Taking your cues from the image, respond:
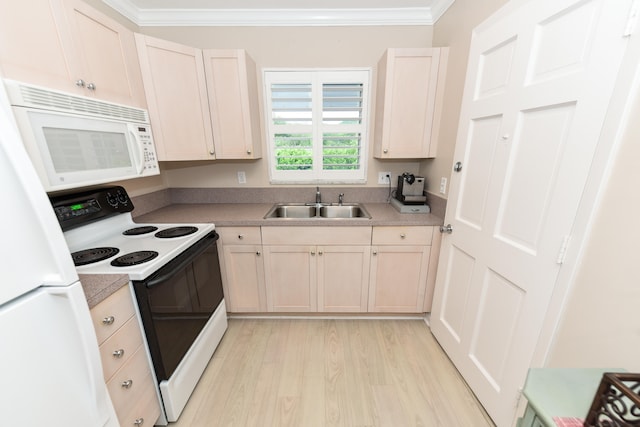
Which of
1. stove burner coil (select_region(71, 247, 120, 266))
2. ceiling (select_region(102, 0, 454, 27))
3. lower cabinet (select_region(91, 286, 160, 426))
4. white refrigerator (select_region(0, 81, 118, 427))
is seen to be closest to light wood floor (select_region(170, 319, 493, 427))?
lower cabinet (select_region(91, 286, 160, 426))

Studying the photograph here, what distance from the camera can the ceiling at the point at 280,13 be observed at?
6.20ft

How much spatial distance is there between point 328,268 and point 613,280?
1.50 metres

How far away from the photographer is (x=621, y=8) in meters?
0.77

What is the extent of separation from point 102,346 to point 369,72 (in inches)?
98.8

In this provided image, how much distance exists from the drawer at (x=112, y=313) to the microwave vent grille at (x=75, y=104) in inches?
33.7

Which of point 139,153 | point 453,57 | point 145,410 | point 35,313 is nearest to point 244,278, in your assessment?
point 145,410

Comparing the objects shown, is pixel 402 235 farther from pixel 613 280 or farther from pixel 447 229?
pixel 613 280

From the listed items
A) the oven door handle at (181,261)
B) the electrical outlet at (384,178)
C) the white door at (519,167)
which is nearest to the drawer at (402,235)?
the white door at (519,167)

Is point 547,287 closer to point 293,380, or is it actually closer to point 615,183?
point 615,183

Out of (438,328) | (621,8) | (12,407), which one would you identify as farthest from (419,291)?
(12,407)

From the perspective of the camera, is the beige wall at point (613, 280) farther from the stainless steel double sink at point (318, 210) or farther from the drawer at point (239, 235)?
the drawer at point (239, 235)

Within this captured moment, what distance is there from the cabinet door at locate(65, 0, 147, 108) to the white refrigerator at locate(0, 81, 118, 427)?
0.99 meters

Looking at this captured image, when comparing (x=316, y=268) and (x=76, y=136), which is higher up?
(x=76, y=136)

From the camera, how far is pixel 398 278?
1981 millimetres
